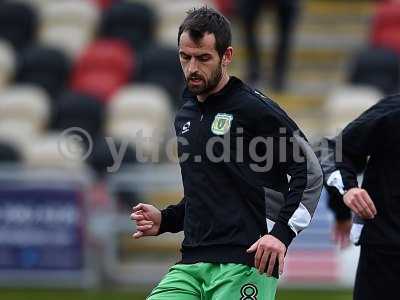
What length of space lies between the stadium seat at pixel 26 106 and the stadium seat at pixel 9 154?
2.84 ft

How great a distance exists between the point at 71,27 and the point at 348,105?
4326 mm

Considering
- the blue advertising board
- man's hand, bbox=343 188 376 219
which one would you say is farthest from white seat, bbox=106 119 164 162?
man's hand, bbox=343 188 376 219

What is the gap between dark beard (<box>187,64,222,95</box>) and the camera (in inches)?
249

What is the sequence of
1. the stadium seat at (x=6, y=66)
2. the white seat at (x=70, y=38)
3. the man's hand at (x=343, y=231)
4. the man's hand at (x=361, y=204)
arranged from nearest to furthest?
the man's hand at (x=361, y=204)
the man's hand at (x=343, y=231)
the stadium seat at (x=6, y=66)
the white seat at (x=70, y=38)

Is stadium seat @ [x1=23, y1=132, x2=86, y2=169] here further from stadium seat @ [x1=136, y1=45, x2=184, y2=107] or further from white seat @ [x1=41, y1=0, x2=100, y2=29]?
white seat @ [x1=41, y1=0, x2=100, y2=29]

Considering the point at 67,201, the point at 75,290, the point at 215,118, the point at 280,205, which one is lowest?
the point at 75,290

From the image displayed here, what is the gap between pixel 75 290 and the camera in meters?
13.3

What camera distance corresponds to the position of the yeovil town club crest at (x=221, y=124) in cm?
639

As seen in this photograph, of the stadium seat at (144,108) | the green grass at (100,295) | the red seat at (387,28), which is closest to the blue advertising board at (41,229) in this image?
the green grass at (100,295)

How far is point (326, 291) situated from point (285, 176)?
22.3ft

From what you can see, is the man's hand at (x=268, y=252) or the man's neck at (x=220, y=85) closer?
the man's hand at (x=268, y=252)

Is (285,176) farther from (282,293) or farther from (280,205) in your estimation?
(282,293)

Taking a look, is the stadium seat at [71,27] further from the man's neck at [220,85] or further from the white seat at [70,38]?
the man's neck at [220,85]

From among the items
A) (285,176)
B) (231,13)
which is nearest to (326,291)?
(231,13)
